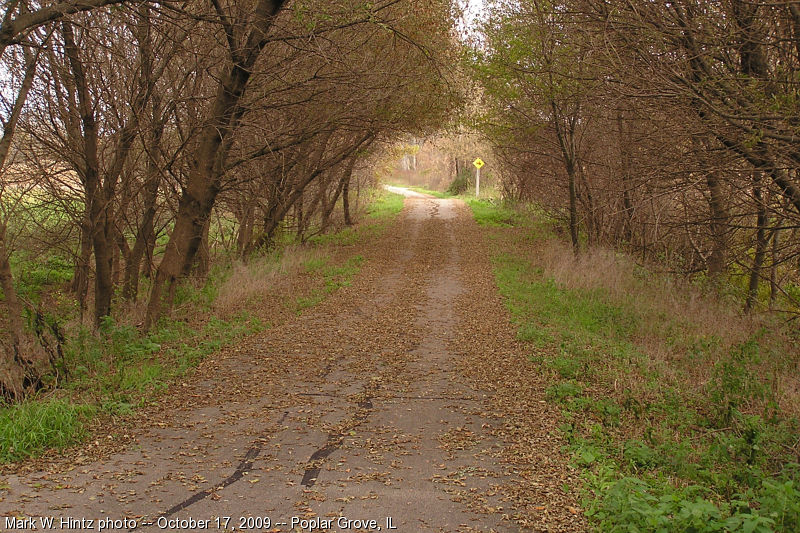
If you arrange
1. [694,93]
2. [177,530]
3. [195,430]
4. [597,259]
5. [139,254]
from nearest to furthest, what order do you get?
[177,530]
[195,430]
[694,93]
[139,254]
[597,259]

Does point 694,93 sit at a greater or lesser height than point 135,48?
lesser

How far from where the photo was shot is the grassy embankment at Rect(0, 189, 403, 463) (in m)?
6.06

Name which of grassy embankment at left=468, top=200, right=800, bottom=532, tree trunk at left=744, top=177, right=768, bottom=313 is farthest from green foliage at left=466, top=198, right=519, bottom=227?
tree trunk at left=744, top=177, right=768, bottom=313

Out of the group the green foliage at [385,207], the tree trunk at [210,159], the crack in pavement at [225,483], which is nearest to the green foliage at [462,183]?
the green foliage at [385,207]

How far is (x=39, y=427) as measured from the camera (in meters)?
5.89

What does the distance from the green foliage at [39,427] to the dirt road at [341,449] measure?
0.52 metres

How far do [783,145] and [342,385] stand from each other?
18.4ft

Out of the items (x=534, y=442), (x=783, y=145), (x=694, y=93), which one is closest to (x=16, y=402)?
(x=534, y=442)

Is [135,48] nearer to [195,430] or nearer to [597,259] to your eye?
[195,430]

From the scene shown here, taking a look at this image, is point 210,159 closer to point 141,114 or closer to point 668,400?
point 141,114

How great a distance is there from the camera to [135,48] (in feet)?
36.8

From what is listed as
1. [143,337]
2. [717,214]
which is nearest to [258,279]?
[143,337]

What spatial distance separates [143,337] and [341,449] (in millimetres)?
5343

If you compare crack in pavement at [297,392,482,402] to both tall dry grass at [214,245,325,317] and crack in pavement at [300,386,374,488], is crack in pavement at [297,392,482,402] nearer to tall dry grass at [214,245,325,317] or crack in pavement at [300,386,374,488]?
crack in pavement at [300,386,374,488]
